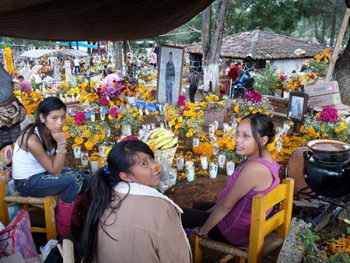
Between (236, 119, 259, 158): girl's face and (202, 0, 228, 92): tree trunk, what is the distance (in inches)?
387

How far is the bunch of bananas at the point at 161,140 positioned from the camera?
382 cm

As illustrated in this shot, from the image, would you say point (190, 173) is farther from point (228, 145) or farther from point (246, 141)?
point (246, 141)

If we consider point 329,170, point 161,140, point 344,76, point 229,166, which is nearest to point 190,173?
point 229,166

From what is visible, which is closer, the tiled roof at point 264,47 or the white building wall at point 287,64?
the tiled roof at point 264,47

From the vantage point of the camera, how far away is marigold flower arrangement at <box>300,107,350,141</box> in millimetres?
4543

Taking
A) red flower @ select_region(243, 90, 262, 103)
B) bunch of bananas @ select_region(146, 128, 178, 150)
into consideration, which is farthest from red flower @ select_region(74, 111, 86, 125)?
red flower @ select_region(243, 90, 262, 103)

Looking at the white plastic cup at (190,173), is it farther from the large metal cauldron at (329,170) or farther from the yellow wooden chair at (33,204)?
the yellow wooden chair at (33,204)

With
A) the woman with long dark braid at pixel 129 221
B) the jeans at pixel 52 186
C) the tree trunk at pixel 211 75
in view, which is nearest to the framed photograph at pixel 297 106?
the jeans at pixel 52 186

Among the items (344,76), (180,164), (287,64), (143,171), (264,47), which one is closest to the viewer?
(143,171)

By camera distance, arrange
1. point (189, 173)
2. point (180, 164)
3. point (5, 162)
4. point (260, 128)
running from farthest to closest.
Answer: point (180, 164)
point (189, 173)
point (5, 162)
point (260, 128)

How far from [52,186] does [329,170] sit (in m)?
2.50

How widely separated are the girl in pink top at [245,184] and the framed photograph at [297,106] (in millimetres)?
3379

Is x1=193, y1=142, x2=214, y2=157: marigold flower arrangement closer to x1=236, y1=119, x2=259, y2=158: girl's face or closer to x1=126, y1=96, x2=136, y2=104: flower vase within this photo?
x1=236, y1=119, x2=259, y2=158: girl's face

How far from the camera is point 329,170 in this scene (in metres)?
3.05
